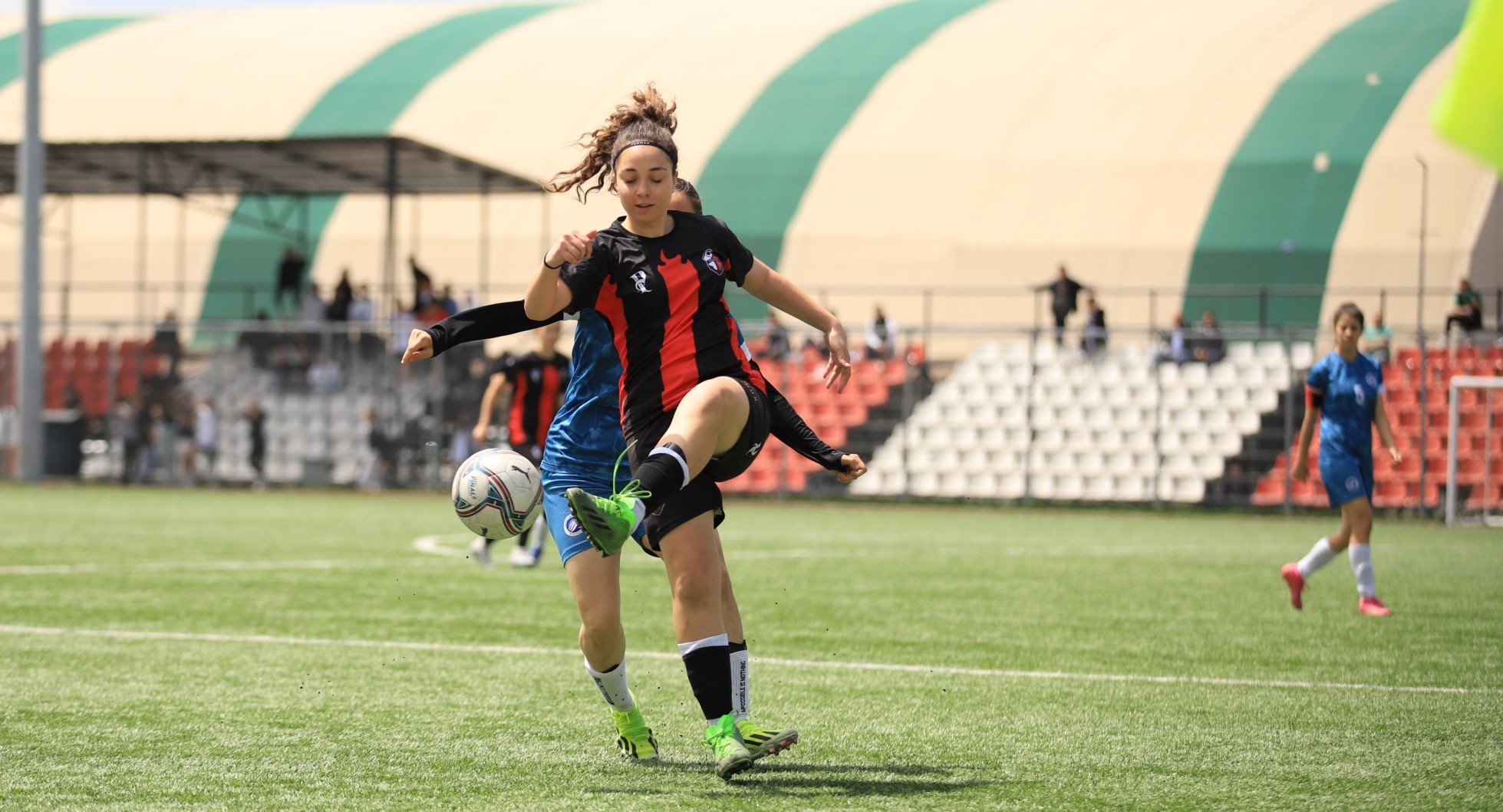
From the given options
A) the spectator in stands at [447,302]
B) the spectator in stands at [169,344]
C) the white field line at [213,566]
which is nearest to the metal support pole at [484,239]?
the spectator in stands at [447,302]

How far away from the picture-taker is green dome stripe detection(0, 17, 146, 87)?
142ft

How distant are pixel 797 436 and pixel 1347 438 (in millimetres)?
7077

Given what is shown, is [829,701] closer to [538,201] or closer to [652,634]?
[652,634]

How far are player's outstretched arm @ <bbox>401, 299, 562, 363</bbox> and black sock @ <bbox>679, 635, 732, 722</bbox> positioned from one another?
1.16 metres

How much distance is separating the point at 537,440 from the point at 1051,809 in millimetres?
9790

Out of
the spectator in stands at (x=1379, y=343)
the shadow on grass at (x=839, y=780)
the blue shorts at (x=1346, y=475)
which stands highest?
the spectator in stands at (x=1379, y=343)

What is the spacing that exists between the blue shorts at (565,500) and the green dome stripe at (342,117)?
30931 mm

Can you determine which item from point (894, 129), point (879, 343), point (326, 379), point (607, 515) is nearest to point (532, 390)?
point (607, 515)

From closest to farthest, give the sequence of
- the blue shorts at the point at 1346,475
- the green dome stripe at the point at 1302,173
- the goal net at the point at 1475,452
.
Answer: the blue shorts at the point at 1346,475, the goal net at the point at 1475,452, the green dome stripe at the point at 1302,173

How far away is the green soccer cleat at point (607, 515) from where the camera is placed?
4.91m

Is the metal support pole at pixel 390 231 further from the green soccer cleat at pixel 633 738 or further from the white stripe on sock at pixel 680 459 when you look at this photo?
the white stripe on sock at pixel 680 459

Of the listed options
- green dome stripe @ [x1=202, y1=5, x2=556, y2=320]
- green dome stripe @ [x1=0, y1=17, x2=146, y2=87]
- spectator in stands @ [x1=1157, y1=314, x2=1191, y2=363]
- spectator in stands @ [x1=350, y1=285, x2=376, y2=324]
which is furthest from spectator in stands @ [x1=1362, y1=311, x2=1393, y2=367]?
green dome stripe @ [x1=0, y1=17, x2=146, y2=87]

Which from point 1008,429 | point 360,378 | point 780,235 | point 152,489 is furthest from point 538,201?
point 1008,429

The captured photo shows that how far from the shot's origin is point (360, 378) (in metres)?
29.4
